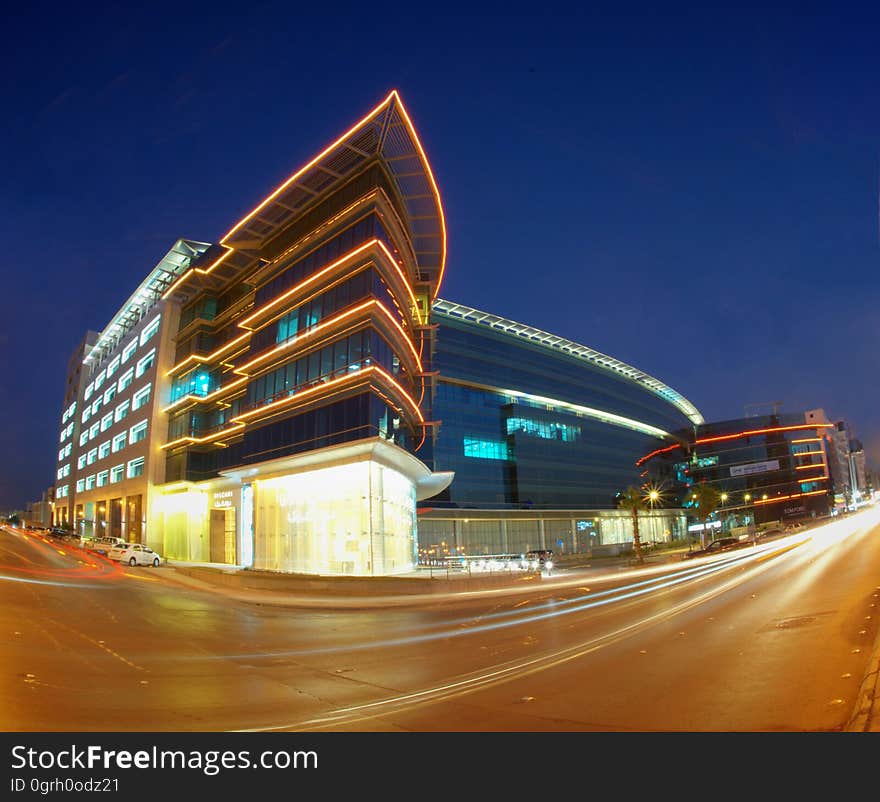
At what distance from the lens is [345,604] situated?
23844 millimetres

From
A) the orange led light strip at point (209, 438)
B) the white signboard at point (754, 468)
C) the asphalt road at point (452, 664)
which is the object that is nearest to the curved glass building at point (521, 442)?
the orange led light strip at point (209, 438)

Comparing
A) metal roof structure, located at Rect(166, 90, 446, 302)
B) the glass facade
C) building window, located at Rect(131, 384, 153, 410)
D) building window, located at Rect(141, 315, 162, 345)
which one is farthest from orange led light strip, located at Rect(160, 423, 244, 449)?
the glass facade

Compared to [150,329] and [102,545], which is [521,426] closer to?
[150,329]

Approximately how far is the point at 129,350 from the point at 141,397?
34.5ft

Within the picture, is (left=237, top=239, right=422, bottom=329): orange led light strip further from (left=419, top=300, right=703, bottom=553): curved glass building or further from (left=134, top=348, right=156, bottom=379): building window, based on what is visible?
(left=134, top=348, right=156, bottom=379): building window

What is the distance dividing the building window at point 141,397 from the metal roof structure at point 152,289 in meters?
10.9

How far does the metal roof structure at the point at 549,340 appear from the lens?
73.4 metres

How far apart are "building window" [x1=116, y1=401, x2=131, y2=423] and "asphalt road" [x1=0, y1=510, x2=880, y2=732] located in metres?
48.4

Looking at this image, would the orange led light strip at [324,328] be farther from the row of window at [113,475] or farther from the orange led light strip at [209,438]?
the row of window at [113,475]
